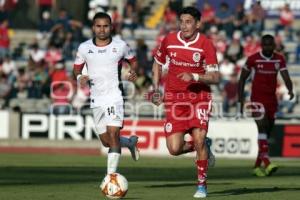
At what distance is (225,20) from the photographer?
114 feet

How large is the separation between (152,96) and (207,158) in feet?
3.58

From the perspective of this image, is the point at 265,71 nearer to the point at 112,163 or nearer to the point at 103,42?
the point at 103,42

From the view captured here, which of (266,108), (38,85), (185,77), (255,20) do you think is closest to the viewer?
(185,77)

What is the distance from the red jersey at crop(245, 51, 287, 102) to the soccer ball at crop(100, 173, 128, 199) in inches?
264

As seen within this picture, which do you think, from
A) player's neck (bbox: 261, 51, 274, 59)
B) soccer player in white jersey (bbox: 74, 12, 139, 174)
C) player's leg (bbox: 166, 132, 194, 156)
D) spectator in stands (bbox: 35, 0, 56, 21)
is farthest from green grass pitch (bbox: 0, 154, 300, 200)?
spectator in stands (bbox: 35, 0, 56, 21)

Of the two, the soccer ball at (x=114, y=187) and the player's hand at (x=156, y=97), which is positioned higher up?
the player's hand at (x=156, y=97)

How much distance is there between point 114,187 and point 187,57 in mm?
2135

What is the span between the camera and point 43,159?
24.5 meters

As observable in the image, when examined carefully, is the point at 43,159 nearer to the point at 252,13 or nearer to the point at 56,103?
the point at 56,103

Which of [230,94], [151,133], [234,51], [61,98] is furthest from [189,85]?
[234,51]

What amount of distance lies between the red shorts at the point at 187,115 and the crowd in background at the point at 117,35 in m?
15.1

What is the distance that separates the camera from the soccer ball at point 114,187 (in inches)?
517

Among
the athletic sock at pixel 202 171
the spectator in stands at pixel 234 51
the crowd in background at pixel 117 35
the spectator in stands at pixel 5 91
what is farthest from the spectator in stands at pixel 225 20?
the athletic sock at pixel 202 171

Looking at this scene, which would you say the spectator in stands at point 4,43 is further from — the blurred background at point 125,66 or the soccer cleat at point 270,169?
the soccer cleat at point 270,169
